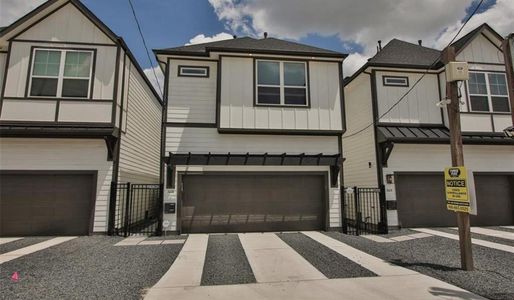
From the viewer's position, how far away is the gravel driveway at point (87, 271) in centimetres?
459

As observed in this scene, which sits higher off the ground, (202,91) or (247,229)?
(202,91)

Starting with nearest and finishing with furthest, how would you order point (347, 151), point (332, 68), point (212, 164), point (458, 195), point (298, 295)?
point (298, 295) → point (458, 195) → point (212, 164) → point (332, 68) → point (347, 151)

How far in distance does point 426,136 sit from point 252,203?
23.7 ft

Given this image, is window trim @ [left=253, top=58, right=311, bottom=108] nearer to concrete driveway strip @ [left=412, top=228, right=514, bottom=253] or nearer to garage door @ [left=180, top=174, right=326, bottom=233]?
garage door @ [left=180, top=174, right=326, bottom=233]

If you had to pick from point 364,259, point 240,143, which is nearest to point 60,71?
point 240,143

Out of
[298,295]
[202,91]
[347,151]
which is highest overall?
[202,91]

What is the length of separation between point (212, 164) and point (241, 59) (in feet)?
13.7

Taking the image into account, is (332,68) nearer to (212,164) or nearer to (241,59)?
(241,59)

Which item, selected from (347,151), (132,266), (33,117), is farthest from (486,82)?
(33,117)

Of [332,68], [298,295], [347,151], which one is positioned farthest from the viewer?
[347,151]

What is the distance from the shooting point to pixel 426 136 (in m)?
10.8

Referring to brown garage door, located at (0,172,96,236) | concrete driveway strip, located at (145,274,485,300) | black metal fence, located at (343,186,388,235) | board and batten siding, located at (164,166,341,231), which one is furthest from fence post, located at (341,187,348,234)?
brown garage door, located at (0,172,96,236)

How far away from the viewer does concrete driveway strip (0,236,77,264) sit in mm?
6598

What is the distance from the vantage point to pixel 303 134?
10555 millimetres
